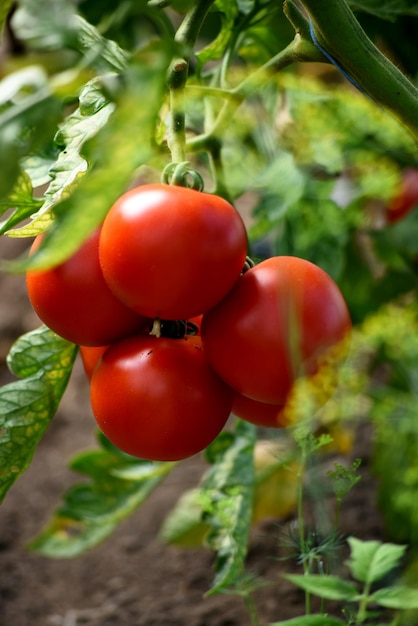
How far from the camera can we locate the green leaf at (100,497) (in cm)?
104

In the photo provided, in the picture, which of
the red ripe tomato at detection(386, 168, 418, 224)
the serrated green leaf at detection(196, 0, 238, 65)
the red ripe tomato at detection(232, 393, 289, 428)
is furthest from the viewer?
the red ripe tomato at detection(386, 168, 418, 224)

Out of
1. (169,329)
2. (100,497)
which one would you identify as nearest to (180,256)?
(169,329)

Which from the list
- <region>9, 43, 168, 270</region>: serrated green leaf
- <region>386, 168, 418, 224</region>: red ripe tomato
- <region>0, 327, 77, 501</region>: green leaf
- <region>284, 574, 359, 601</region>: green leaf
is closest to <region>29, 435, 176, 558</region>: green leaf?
<region>0, 327, 77, 501</region>: green leaf

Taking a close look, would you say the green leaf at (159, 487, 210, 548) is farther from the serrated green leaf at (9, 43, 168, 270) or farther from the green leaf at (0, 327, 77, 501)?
the serrated green leaf at (9, 43, 168, 270)

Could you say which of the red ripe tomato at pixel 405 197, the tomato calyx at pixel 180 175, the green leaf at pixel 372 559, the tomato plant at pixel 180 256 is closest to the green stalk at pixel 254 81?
the tomato plant at pixel 180 256

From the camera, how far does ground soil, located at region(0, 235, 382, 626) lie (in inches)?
41.2

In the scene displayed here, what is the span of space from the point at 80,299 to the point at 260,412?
0.17 m

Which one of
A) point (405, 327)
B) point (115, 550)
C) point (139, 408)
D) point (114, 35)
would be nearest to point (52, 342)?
point (139, 408)

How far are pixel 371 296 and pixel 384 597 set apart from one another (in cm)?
74

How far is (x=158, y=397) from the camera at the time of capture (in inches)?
23.5

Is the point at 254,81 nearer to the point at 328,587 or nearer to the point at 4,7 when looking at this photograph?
the point at 4,7

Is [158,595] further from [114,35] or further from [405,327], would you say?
[114,35]

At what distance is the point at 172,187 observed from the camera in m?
0.56

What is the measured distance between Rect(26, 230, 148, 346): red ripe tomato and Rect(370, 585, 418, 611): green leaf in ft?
0.94
